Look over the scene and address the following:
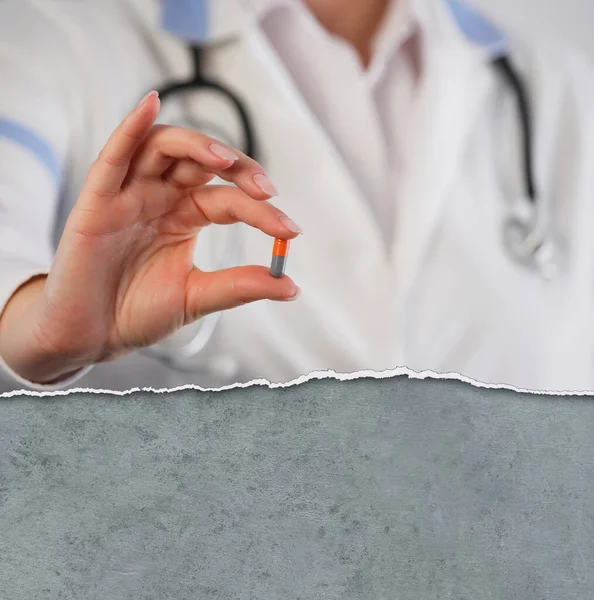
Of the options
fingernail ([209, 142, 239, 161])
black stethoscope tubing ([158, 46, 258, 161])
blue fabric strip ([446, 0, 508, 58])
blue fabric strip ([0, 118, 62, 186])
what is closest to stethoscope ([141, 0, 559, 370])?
blue fabric strip ([446, 0, 508, 58])

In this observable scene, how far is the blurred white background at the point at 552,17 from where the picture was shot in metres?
0.96

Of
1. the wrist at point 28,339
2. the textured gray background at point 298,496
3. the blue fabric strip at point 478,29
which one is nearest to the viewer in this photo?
the wrist at point 28,339

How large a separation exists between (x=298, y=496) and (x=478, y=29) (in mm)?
684

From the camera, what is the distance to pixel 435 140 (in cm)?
95

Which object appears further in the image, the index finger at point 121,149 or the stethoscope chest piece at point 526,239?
the stethoscope chest piece at point 526,239

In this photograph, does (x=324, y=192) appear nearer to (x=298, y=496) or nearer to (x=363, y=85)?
(x=363, y=85)

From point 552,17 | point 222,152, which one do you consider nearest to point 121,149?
point 222,152

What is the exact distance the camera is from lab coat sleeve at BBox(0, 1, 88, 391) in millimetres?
818

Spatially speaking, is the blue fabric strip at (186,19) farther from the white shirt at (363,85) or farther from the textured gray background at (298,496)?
the textured gray background at (298,496)

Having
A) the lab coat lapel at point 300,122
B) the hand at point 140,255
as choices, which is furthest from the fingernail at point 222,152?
the lab coat lapel at point 300,122

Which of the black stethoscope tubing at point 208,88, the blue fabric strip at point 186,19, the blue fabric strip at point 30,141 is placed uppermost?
the blue fabric strip at point 186,19

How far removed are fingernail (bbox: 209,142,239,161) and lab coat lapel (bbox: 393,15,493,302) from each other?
329 mm

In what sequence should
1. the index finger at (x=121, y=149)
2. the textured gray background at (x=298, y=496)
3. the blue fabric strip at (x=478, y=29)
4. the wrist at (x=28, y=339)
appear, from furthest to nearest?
1. the blue fabric strip at (x=478, y=29)
2. the textured gray background at (x=298, y=496)
3. the wrist at (x=28, y=339)
4. the index finger at (x=121, y=149)

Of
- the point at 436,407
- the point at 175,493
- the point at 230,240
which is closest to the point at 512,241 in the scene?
the point at 436,407
